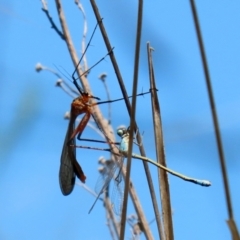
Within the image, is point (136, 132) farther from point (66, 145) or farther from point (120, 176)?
Answer: point (66, 145)

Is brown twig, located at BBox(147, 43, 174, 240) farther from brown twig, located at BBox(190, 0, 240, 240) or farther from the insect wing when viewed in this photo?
the insect wing

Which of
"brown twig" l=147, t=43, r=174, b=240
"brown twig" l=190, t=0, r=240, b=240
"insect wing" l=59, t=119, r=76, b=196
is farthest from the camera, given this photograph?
"insect wing" l=59, t=119, r=76, b=196

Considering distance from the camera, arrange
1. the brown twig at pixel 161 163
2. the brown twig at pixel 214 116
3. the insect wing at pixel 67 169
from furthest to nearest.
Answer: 1. the insect wing at pixel 67 169
2. the brown twig at pixel 161 163
3. the brown twig at pixel 214 116

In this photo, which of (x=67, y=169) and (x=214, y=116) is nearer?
(x=214, y=116)

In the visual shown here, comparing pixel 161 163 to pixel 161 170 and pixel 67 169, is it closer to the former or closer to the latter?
pixel 161 170

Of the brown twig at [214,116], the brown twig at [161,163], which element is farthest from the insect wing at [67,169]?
the brown twig at [214,116]

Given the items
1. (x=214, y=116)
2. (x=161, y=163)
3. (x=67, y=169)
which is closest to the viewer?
(x=214, y=116)

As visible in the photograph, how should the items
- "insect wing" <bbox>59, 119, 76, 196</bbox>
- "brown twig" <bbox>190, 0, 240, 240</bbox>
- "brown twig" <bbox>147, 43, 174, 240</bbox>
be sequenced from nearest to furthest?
"brown twig" <bbox>190, 0, 240, 240</bbox> → "brown twig" <bbox>147, 43, 174, 240</bbox> → "insect wing" <bbox>59, 119, 76, 196</bbox>

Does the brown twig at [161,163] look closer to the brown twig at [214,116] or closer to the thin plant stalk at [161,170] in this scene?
the thin plant stalk at [161,170]

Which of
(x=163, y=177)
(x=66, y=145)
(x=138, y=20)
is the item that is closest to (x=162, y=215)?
(x=163, y=177)

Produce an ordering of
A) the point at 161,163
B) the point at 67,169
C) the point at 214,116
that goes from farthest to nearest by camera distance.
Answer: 1. the point at 67,169
2. the point at 161,163
3. the point at 214,116

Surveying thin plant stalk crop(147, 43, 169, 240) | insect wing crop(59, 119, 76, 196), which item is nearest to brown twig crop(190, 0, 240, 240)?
thin plant stalk crop(147, 43, 169, 240)

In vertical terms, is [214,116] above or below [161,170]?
above

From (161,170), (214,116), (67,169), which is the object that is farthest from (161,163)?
(67,169)
